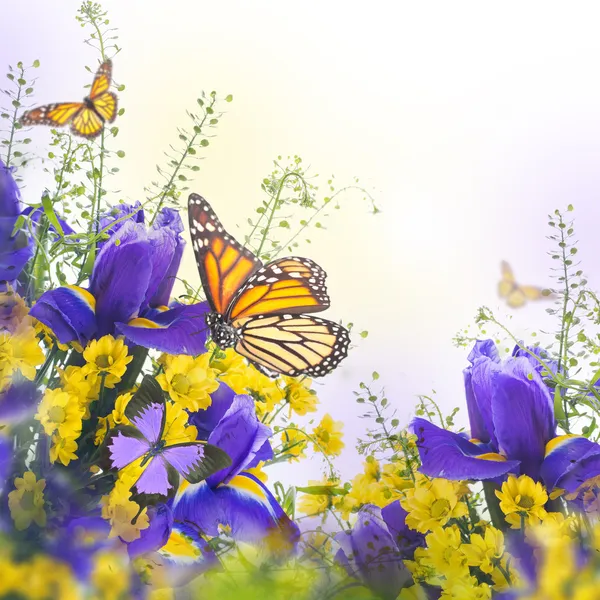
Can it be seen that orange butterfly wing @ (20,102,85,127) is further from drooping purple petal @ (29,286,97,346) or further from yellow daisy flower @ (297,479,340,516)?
yellow daisy flower @ (297,479,340,516)

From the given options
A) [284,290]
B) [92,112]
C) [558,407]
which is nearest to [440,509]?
[558,407]

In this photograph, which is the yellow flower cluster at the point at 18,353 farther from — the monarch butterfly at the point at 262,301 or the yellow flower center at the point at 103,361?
the monarch butterfly at the point at 262,301

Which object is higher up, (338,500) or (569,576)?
(569,576)

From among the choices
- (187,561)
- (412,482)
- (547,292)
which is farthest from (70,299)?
(547,292)

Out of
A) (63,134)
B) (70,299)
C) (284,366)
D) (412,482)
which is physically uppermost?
(63,134)

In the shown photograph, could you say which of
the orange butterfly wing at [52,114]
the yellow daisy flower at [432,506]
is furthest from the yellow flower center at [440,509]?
the orange butterfly wing at [52,114]

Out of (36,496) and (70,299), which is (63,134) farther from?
(36,496)
